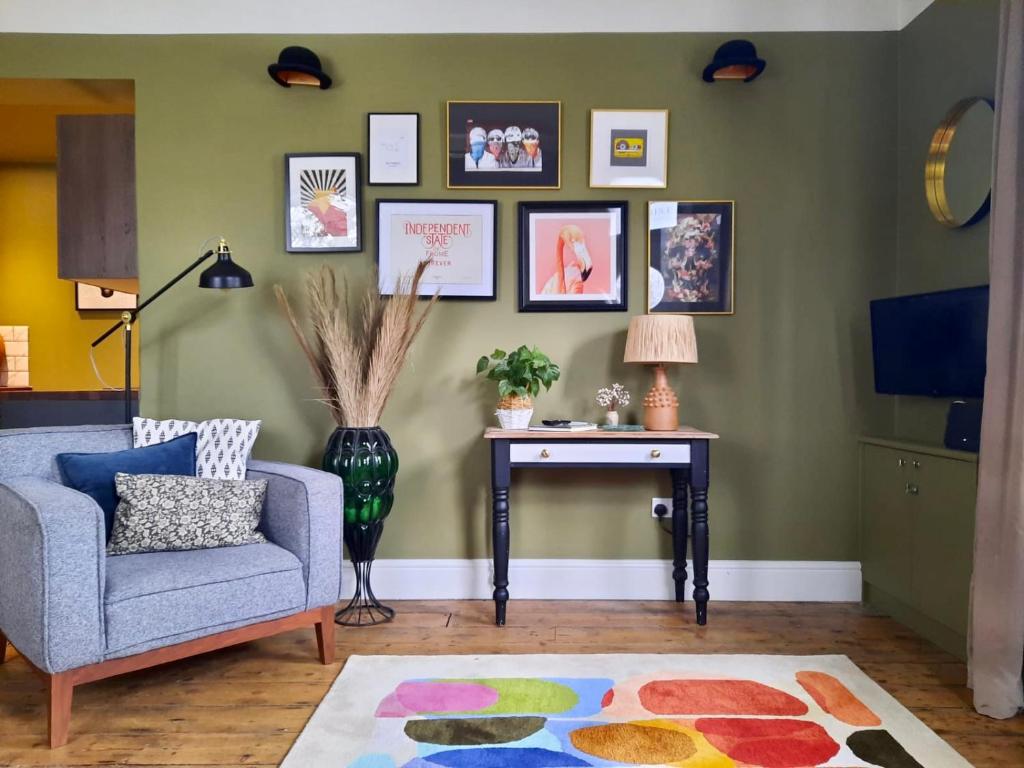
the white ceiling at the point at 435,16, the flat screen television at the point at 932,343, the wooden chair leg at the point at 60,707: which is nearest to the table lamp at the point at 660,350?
the flat screen television at the point at 932,343

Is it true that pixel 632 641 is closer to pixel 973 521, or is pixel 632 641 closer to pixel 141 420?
pixel 973 521

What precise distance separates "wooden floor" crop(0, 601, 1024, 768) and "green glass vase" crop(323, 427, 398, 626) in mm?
211

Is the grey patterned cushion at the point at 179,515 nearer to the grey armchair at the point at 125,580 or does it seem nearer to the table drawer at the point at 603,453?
the grey armchair at the point at 125,580

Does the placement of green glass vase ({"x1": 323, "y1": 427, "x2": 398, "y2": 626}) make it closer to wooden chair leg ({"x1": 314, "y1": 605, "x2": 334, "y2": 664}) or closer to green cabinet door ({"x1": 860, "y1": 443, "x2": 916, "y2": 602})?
wooden chair leg ({"x1": 314, "y1": 605, "x2": 334, "y2": 664})

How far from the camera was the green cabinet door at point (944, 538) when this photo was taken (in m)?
2.40

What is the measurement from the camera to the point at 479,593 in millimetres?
3254

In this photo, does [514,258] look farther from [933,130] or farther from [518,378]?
[933,130]

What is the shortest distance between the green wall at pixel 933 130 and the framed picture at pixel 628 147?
3.52 ft

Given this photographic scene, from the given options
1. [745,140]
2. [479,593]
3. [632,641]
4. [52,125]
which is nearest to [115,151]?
[52,125]

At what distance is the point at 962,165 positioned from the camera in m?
2.77

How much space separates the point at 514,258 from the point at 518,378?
620mm

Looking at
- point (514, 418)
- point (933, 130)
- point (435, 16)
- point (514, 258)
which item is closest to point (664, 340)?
point (514, 418)

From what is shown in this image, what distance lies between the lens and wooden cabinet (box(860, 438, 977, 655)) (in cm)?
243

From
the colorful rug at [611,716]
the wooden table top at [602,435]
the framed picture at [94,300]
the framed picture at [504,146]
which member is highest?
the framed picture at [504,146]
